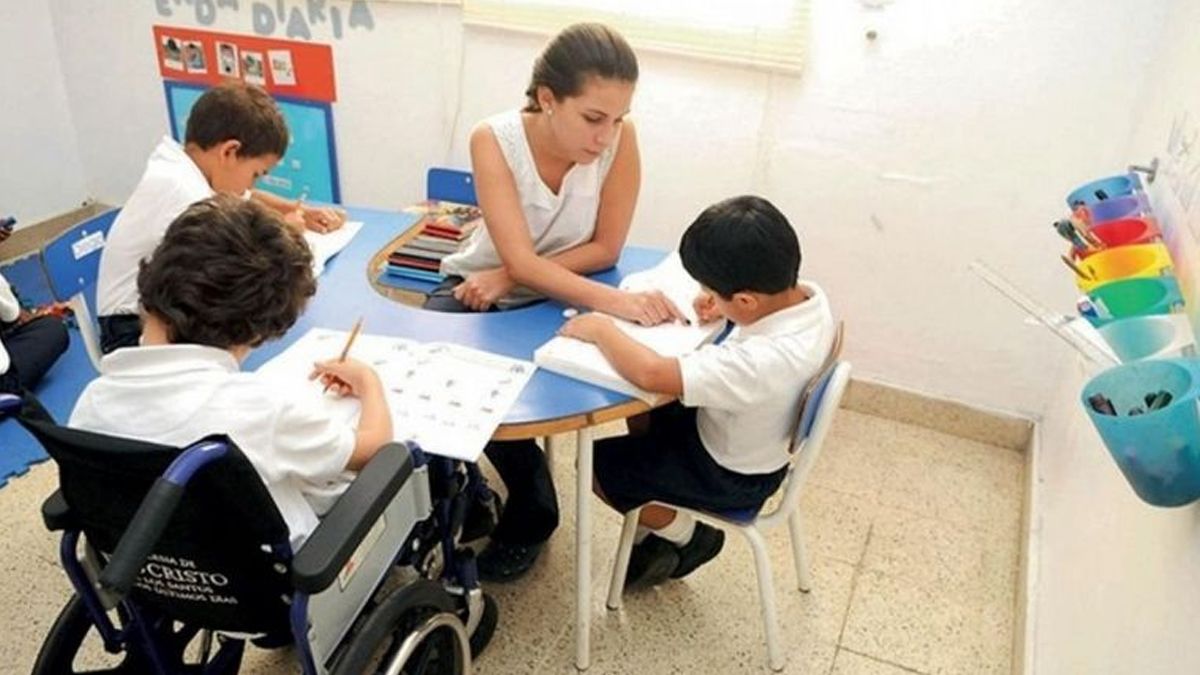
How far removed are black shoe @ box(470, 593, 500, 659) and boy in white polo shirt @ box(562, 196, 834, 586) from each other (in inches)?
12.7

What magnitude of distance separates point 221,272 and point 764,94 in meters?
1.68

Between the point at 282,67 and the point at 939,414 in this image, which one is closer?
the point at 939,414

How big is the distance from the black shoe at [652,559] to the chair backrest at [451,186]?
0.98 meters

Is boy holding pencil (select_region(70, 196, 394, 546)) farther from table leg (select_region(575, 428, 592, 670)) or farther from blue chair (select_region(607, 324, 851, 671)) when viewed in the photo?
blue chair (select_region(607, 324, 851, 671))

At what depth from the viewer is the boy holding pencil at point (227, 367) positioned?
37.6 inches

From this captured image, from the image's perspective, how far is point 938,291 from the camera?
2.33 meters

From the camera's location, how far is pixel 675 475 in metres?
1.49

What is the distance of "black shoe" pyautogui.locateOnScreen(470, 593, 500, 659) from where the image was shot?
162 cm

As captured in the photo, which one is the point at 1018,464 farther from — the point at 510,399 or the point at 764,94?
the point at 510,399

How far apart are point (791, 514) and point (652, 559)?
0.32 m

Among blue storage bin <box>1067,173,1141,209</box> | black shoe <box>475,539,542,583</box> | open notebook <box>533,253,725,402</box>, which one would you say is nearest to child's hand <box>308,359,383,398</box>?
open notebook <box>533,253,725,402</box>

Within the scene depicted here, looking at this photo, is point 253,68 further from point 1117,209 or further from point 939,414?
point 1117,209

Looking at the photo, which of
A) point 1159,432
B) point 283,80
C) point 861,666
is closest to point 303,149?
point 283,80

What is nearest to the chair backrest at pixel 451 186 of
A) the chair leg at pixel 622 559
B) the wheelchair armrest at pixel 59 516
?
the chair leg at pixel 622 559
